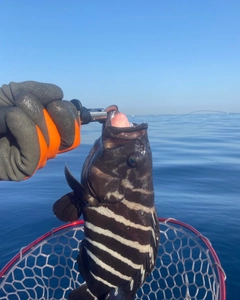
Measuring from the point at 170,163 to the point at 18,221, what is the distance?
5.93 meters

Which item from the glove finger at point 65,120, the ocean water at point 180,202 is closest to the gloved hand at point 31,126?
the glove finger at point 65,120

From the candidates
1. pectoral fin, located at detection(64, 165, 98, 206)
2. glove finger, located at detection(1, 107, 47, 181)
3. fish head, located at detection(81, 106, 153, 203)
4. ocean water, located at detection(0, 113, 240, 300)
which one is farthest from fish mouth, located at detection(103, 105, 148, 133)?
ocean water, located at detection(0, 113, 240, 300)

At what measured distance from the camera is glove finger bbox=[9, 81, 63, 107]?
237 centimetres

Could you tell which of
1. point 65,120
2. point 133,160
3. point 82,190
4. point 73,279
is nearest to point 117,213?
point 82,190

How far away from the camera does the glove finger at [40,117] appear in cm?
226

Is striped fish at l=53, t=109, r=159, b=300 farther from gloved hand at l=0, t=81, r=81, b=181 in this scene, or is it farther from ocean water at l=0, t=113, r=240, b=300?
ocean water at l=0, t=113, r=240, b=300

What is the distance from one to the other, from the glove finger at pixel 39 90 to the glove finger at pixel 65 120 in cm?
5

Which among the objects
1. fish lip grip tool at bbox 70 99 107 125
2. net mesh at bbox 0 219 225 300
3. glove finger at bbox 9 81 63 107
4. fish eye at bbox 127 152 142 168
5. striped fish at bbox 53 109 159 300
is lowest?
net mesh at bbox 0 219 225 300

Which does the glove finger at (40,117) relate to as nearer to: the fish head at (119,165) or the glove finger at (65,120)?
the glove finger at (65,120)

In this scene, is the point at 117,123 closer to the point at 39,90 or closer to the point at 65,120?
the point at 65,120

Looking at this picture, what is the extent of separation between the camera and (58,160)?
38.4 feet

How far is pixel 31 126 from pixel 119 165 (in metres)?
0.89

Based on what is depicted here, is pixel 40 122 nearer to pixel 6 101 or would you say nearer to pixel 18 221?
pixel 6 101

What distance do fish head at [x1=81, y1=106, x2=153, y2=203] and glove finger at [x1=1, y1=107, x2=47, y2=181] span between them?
1.87 ft
